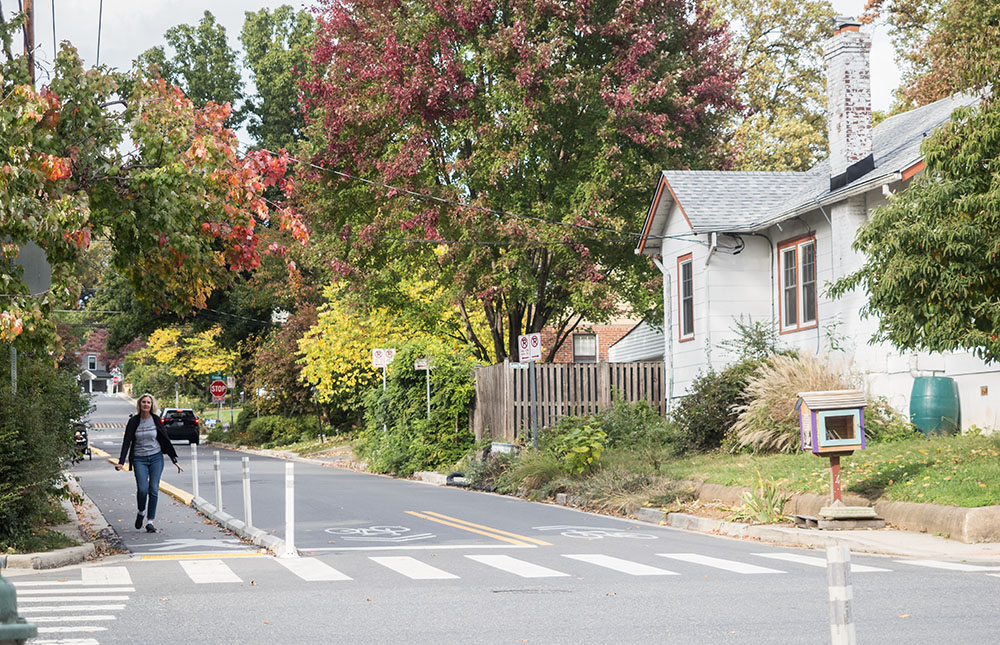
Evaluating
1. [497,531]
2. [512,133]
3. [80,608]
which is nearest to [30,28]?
[497,531]

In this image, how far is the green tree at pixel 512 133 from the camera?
2883 cm

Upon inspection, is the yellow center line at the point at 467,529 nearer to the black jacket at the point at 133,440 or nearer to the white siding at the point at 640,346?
the black jacket at the point at 133,440

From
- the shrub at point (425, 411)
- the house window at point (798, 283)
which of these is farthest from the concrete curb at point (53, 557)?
the shrub at point (425, 411)

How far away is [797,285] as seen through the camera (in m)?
24.9

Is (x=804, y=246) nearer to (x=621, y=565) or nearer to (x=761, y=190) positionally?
(x=761, y=190)

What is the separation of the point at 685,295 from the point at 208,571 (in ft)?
58.6

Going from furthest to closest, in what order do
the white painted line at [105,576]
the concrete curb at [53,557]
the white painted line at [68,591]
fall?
the concrete curb at [53,557] → the white painted line at [105,576] → the white painted line at [68,591]

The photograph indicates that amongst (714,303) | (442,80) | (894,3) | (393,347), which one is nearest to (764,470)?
(714,303)

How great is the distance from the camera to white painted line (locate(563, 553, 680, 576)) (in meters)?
11.6

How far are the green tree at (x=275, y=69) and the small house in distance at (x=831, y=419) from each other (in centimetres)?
4473

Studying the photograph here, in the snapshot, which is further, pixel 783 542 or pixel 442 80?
pixel 442 80

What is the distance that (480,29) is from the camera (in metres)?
29.2

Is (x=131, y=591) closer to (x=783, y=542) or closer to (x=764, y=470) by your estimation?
(x=783, y=542)

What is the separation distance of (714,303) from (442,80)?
8520 millimetres
